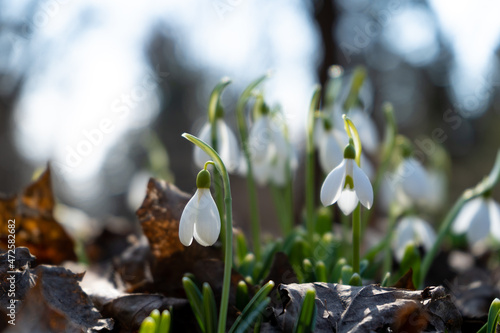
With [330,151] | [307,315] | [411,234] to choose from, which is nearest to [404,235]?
[411,234]

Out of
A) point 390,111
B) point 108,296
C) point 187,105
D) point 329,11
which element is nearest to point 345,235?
point 390,111

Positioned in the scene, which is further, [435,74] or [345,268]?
[435,74]

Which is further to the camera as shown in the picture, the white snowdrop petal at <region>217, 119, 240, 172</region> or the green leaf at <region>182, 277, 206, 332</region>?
the white snowdrop petal at <region>217, 119, 240, 172</region>

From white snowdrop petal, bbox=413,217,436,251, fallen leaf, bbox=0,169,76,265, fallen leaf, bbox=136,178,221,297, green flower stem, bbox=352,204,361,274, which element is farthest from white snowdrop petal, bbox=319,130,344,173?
fallen leaf, bbox=0,169,76,265

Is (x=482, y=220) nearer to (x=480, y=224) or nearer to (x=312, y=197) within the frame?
(x=480, y=224)

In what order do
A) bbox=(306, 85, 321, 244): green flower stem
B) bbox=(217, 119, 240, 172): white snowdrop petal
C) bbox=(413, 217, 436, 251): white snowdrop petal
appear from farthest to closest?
bbox=(413, 217, 436, 251): white snowdrop petal → bbox=(217, 119, 240, 172): white snowdrop petal → bbox=(306, 85, 321, 244): green flower stem

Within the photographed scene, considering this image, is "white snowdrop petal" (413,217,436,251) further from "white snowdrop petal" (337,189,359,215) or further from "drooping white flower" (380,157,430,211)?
"white snowdrop petal" (337,189,359,215)

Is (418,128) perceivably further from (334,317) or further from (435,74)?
(334,317)
